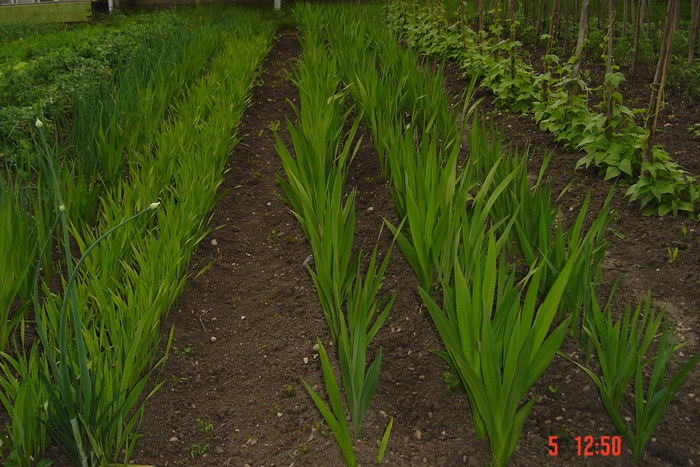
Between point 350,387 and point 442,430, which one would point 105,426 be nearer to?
point 350,387

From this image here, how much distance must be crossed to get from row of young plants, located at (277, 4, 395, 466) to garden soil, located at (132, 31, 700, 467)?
0.34 feet

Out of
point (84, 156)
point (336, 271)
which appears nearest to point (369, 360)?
point (336, 271)

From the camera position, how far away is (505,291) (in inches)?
65.6

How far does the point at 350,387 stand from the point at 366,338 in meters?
0.13

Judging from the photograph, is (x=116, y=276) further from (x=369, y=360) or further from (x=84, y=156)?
(x=84, y=156)

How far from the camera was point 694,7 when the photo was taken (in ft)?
17.4

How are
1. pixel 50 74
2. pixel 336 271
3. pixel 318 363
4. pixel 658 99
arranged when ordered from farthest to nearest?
pixel 50 74
pixel 658 99
pixel 318 363
pixel 336 271

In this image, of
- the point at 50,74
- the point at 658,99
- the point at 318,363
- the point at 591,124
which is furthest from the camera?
the point at 50,74

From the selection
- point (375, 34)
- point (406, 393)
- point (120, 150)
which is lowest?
point (406, 393)

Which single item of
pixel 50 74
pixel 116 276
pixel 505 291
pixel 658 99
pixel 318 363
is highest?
pixel 658 99

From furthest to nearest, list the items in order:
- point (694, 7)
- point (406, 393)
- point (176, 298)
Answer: point (694, 7) → point (176, 298) → point (406, 393)

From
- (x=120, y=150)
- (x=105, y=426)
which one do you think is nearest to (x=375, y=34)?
(x=120, y=150)
